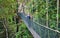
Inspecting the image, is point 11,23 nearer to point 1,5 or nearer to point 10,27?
point 10,27

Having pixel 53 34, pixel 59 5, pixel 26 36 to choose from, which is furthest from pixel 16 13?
pixel 53 34

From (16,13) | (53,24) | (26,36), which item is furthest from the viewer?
(16,13)

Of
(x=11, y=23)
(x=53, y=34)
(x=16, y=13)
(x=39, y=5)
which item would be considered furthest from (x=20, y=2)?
(x=53, y=34)

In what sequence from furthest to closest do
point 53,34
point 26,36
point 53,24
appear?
point 26,36 < point 53,24 < point 53,34

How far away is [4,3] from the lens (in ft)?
50.8

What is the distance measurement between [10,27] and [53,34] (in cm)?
1268

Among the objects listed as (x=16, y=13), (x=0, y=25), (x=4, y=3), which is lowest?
(x=0, y=25)

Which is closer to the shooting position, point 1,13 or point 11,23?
point 1,13

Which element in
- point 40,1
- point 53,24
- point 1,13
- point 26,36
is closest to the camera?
point 53,24

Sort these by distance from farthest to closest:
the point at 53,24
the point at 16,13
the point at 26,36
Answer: the point at 16,13, the point at 26,36, the point at 53,24

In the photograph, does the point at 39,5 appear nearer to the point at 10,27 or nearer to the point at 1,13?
the point at 1,13

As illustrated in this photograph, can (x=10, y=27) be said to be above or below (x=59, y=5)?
below

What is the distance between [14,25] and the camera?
17.1m

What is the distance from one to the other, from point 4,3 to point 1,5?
1.01 feet
